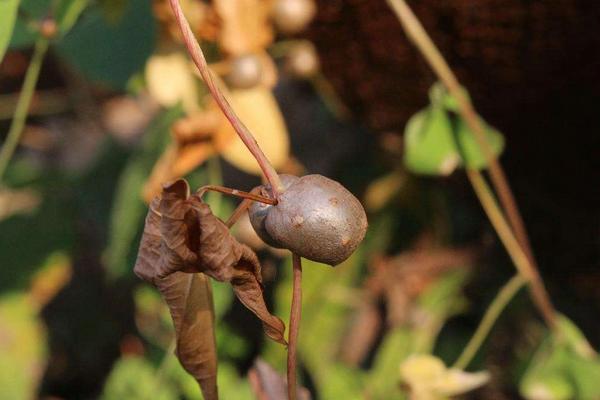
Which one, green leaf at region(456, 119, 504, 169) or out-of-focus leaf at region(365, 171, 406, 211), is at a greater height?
green leaf at region(456, 119, 504, 169)

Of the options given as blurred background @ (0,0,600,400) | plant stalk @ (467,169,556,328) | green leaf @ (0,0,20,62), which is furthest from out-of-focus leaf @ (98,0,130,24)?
plant stalk @ (467,169,556,328)

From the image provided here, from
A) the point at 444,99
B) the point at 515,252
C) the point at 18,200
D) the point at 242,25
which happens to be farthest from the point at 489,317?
the point at 18,200

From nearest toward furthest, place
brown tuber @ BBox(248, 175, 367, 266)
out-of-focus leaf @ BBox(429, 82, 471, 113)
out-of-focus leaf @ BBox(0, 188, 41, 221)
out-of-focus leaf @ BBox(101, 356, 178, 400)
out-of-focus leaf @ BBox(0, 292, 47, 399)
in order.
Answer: brown tuber @ BBox(248, 175, 367, 266) < out-of-focus leaf @ BBox(429, 82, 471, 113) < out-of-focus leaf @ BBox(101, 356, 178, 400) < out-of-focus leaf @ BBox(0, 292, 47, 399) < out-of-focus leaf @ BBox(0, 188, 41, 221)

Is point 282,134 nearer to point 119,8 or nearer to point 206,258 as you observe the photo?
point 119,8

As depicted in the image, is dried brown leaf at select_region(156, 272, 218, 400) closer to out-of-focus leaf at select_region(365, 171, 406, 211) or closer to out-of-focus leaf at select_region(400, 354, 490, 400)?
out-of-focus leaf at select_region(400, 354, 490, 400)

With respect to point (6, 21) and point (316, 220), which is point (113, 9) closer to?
point (6, 21)

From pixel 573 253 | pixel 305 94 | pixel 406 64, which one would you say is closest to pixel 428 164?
pixel 406 64

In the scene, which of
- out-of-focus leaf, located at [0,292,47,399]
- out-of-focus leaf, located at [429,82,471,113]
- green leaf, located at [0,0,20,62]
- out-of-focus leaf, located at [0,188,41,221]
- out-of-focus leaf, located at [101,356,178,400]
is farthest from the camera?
out-of-focus leaf, located at [0,188,41,221]
